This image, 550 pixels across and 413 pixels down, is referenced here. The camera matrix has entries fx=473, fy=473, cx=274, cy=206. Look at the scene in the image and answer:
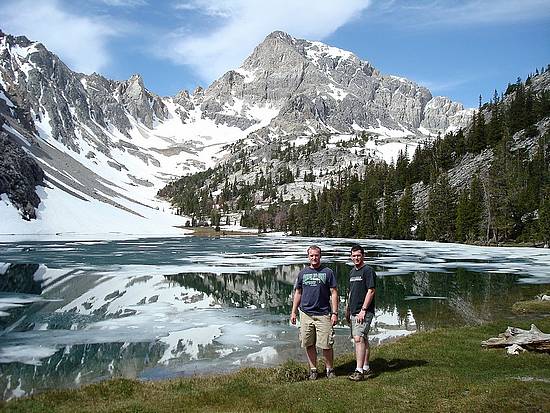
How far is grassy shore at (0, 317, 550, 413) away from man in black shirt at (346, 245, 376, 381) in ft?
1.98

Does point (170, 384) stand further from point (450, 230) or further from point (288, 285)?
point (450, 230)

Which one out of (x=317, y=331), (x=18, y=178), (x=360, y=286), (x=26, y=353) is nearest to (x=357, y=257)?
(x=360, y=286)

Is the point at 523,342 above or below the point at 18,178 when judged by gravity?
below

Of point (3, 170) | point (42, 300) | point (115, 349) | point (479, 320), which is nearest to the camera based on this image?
point (115, 349)

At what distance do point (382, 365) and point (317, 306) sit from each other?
4.12 meters

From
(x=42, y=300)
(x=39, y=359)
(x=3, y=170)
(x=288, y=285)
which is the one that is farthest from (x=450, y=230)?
(x=3, y=170)

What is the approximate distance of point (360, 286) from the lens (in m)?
14.9

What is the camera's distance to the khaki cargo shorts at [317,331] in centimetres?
1460

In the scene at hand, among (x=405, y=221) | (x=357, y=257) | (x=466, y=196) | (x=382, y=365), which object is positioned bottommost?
(x=382, y=365)

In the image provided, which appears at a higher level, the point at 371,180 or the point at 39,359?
the point at 371,180

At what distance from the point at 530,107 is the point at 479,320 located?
501ft

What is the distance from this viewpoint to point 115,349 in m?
21.5

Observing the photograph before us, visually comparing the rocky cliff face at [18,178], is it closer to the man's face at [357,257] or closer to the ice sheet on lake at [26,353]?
the ice sheet on lake at [26,353]

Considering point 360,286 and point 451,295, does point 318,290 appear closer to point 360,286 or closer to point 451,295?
point 360,286
